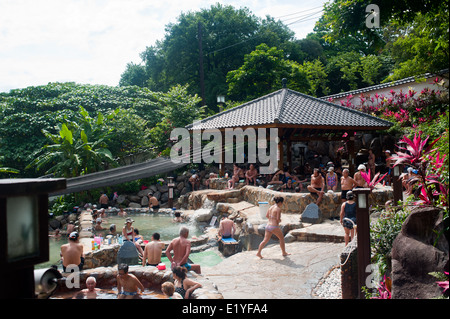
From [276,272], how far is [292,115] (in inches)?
262

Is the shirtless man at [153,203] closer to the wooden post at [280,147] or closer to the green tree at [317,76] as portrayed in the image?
the wooden post at [280,147]

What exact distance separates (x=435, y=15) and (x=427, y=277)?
4.39m

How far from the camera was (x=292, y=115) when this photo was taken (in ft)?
39.1

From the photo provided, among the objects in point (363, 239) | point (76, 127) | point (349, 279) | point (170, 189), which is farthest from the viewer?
point (76, 127)

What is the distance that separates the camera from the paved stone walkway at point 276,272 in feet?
18.0

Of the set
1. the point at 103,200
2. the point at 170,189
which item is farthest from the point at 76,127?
the point at 170,189

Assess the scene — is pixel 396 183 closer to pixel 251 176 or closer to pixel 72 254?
pixel 72 254

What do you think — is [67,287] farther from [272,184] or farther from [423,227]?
[272,184]

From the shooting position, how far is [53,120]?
21.8 meters

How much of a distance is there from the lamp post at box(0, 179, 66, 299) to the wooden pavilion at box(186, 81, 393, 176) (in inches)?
370

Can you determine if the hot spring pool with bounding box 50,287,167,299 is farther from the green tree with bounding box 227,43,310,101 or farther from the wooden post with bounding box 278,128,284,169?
the green tree with bounding box 227,43,310,101

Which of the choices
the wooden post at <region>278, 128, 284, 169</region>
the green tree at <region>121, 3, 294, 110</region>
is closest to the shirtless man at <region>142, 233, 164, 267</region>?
the wooden post at <region>278, 128, 284, 169</region>

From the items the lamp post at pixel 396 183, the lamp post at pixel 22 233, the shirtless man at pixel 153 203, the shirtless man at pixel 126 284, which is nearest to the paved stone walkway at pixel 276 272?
the shirtless man at pixel 126 284

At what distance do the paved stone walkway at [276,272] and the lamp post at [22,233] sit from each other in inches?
147
